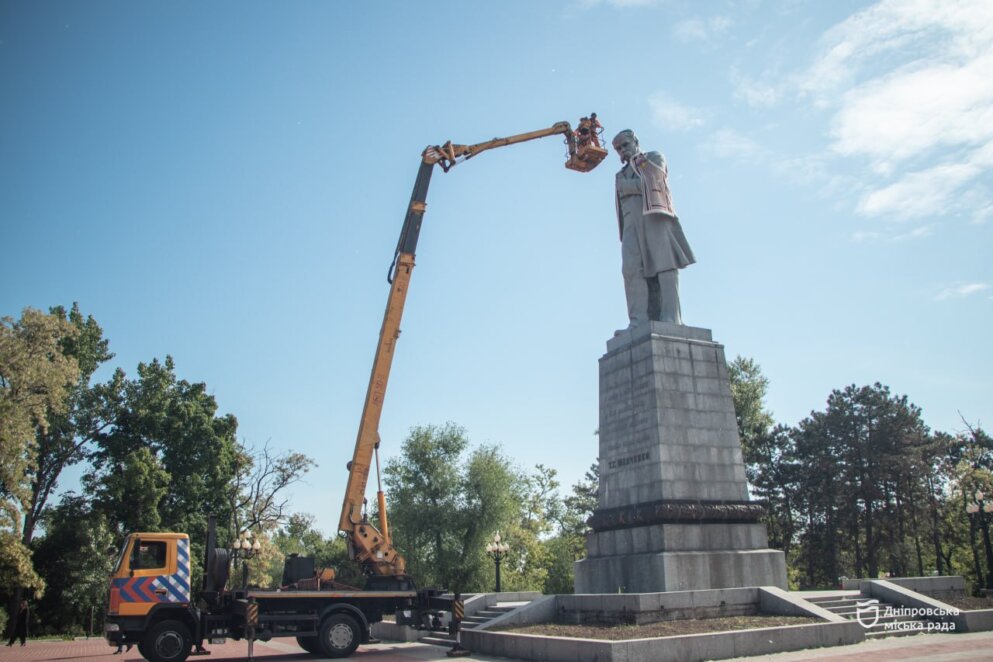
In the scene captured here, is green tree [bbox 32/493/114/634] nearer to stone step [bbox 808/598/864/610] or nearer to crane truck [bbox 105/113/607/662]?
crane truck [bbox 105/113/607/662]

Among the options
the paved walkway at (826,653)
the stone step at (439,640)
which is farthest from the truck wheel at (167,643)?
the stone step at (439,640)

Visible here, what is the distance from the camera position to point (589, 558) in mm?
15156

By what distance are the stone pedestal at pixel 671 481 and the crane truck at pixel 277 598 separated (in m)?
3.64

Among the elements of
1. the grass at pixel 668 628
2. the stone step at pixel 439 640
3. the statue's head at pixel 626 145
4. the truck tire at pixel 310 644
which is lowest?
the stone step at pixel 439 640

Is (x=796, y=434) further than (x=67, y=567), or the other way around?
(x=796, y=434)

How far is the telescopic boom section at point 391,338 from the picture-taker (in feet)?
55.5

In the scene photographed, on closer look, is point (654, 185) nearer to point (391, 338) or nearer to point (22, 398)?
point (391, 338)

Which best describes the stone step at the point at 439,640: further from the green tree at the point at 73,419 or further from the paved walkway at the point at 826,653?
the green tree at the point at 73,419

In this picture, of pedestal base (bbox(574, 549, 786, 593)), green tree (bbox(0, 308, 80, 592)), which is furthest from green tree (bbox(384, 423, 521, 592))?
pedestal base (bbox(574, 549, 786, 593))

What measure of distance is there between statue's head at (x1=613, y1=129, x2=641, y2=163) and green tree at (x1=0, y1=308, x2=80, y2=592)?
57.2 ft

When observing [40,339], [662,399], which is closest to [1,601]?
[40,339]

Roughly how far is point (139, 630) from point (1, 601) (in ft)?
77.8

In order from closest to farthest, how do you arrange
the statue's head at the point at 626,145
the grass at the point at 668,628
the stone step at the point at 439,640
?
1. the grass at the point at 668,628
2. the stone step at the point at 439,640
3. the statue's head at the point at 626,145

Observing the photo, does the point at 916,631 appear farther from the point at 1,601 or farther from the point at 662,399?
the point at 1,601
